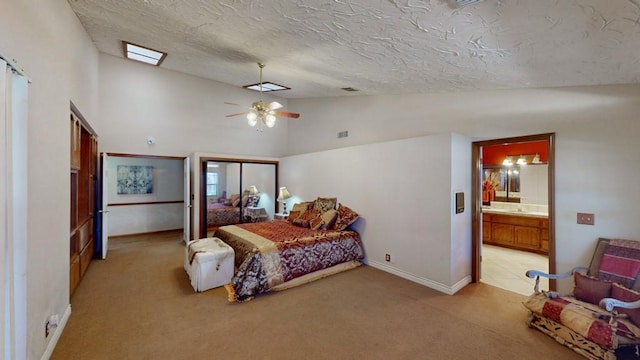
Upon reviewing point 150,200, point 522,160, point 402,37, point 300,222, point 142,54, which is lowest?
point 300,222

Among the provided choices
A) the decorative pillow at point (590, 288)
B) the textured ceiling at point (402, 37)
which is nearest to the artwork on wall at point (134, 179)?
the textured ceiling at point (402, 37)

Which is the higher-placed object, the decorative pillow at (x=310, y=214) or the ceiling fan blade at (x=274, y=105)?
the ceiling fan blade at (x=274, y=105)

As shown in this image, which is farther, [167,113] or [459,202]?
[167,113]

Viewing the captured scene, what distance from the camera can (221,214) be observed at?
6535mm

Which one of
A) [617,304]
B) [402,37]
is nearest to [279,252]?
[402,37]

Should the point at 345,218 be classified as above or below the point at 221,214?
above

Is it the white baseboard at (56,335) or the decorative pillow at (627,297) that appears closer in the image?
the white baseboard at (56,335)

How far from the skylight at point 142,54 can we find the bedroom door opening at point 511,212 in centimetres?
568

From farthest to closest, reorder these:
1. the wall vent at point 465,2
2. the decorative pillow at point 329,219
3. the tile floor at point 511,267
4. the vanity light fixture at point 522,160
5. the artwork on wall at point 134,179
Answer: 1. the artwork on wall at point 134,179
2. the vanity light fixture at point 522,160
3. the decorative pillow at point 329,219
4. the tile floor at point 511,267
5. the wall vent at point 465,2

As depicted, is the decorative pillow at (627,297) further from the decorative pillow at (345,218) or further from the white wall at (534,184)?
the white wall at (534,184)

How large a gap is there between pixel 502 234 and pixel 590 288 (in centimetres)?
343

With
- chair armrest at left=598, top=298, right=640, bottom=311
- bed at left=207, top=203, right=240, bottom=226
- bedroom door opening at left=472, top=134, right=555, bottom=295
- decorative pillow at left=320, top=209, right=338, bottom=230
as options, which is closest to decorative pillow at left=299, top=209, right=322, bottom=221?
decorative pillow at left=320, top=209, right=338, bottom=230

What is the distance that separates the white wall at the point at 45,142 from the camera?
185cm

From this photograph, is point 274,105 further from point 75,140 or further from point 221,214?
point 221,214
